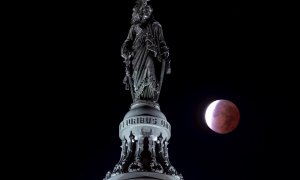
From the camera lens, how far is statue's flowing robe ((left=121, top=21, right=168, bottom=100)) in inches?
661

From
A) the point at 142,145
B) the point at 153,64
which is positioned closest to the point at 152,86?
the point at 153,64

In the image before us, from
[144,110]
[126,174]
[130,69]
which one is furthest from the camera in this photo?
[130,69]

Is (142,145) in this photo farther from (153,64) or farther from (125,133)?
(153,64)

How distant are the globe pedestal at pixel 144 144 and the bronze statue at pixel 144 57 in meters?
0.57

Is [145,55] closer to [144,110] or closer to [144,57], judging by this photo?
[144,57]

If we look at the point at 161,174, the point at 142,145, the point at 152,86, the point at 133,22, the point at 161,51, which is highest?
the point at 133,22

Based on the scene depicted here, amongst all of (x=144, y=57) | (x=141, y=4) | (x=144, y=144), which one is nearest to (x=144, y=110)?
(x=144, y=144)

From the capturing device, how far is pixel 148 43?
17.2 metres

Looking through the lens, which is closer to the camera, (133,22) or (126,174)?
(126,174)

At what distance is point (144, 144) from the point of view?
1608 cm

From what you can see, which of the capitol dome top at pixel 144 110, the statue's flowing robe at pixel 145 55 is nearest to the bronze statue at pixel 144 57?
the statue's flowing robe at pixel 145 55

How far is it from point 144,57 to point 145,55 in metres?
0.07

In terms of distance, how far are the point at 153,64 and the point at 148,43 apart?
665 millimetres

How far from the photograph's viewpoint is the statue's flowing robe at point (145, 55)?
16797 mm
